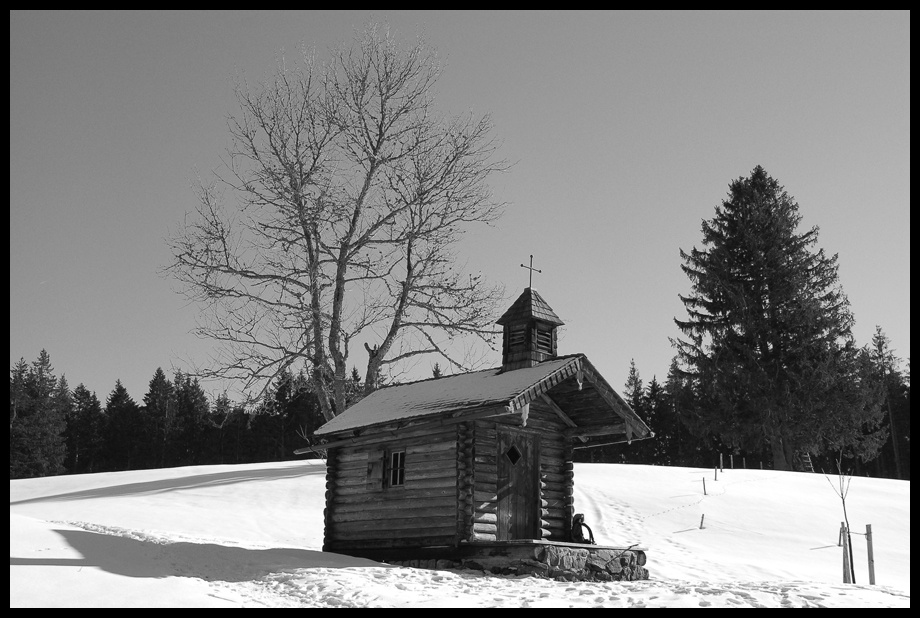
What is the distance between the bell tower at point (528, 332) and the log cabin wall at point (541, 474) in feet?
4.26

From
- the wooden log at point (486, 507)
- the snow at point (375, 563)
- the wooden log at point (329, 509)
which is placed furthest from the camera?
the wooden log at point (329, 509)

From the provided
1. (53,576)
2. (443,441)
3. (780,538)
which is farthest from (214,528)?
(780,538)

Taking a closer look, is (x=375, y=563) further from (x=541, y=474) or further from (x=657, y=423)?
(x=657, y=423)

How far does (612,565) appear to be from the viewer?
674 inches

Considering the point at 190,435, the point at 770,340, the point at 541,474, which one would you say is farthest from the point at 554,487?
the point at 190,435

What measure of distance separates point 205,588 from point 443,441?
6.17 m

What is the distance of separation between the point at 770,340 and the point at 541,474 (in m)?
33.0

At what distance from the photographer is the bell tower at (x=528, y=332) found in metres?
19.8

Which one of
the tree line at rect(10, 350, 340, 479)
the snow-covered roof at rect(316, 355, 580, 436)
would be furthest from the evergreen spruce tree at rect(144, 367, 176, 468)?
the snow-covered roof at rect(316, 355, 580, 436)

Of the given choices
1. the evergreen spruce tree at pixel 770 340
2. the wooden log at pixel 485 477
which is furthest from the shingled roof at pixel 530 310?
the evergreen spruce tree at pixel 770 340

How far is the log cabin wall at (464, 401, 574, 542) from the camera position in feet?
56.5

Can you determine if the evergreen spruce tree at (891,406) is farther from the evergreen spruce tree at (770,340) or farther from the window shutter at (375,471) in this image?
the window shutter at (375,471)

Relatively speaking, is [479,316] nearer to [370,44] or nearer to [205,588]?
[370,44]
